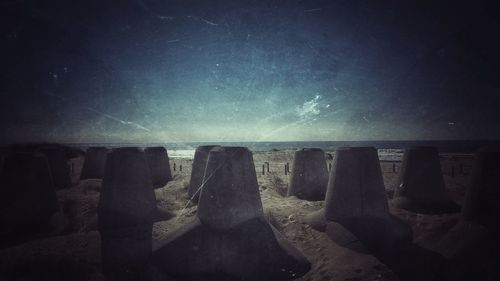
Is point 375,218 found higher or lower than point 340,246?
higher

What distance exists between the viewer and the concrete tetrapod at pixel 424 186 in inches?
270

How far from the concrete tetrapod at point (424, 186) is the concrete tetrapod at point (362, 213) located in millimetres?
1841

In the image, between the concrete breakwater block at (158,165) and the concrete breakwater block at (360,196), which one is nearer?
the concrete breakwater block at (360,196)

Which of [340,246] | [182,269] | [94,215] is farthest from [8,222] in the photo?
[340,246]

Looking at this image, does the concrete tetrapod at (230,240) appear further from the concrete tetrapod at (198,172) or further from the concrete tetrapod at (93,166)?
the concrete tetrapod at (93,166)

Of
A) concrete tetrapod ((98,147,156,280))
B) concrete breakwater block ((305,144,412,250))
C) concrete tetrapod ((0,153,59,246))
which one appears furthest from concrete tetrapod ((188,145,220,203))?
concrete breakwater block ((305,144,412,250))

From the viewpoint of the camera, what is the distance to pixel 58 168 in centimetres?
1044

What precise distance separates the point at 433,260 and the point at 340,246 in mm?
1363

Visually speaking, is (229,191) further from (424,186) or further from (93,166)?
(93,166)

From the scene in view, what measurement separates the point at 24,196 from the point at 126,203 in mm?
2280

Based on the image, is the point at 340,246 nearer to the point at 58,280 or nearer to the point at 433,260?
the point at 433,260

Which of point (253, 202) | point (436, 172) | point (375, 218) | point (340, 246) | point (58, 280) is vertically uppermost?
point (436, 172)

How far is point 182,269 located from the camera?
4812mm

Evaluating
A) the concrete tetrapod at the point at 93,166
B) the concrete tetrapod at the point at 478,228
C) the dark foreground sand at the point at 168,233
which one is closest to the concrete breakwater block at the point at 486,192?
the concrete tetrapod at the point at 478,228
